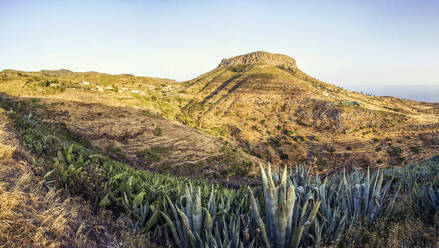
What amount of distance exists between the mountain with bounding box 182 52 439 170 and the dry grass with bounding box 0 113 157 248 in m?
25.1

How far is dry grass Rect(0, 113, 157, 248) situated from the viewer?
7.30 ft

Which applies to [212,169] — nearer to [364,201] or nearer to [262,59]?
[364,201]

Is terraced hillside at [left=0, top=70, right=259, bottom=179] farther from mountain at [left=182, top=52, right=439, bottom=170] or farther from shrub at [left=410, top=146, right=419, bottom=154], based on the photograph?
shrub at [left=410, top=146, right=419, bottom=154]

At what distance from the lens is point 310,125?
1419 inches

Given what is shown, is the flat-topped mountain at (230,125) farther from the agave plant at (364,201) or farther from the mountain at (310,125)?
the agave plant at (364,201)

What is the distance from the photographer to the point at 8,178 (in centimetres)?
324

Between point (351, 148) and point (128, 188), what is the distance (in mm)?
33109

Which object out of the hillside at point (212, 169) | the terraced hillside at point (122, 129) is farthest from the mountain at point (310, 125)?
the terraced hillside at point (122, 129)

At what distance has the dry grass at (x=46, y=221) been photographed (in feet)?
7.30

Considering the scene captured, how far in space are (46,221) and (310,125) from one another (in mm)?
38768

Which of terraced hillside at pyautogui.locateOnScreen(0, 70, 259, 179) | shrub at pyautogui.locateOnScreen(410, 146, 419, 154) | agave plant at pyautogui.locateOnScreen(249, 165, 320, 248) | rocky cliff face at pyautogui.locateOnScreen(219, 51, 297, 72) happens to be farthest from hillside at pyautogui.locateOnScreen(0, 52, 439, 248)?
rocky cliff face at pyautogui.locateOnScreen(219, 51, 297, 72)

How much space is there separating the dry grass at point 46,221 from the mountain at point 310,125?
25.1 m

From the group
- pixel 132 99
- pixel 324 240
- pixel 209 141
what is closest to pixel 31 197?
pixel 324 240

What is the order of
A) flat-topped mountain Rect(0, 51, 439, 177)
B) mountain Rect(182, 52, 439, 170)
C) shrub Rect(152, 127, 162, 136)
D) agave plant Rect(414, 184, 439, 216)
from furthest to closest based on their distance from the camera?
mountain Rect(182, 52, 439, 170) → shrub Rect(152, 127, 162, 136) → flat-topped mountain Rect(0, 51, 439, 177) → agave plant Rect(414, 184, 439, 216)
